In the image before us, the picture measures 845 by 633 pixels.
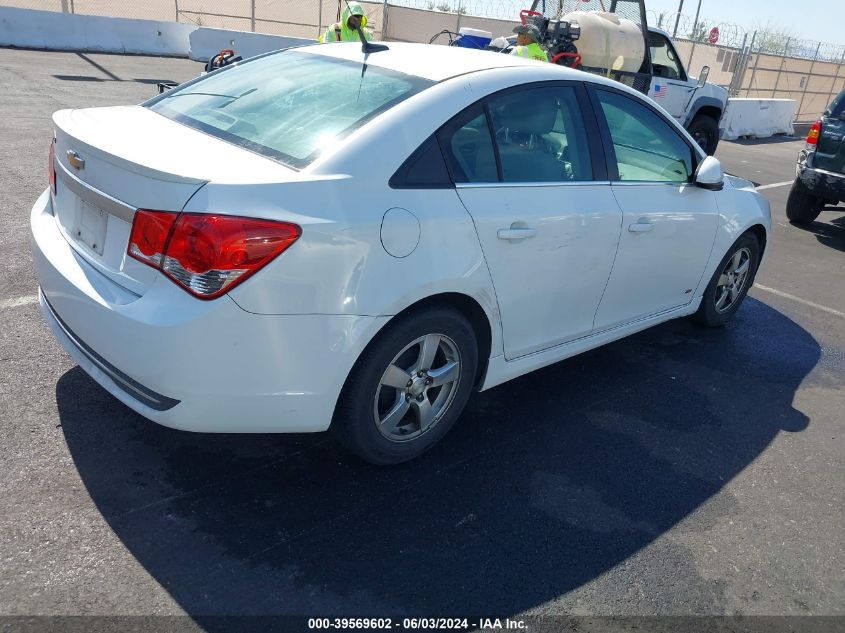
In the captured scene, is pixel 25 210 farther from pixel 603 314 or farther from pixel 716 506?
pixel 716 506

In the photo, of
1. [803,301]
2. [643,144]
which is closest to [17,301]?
[643,144]

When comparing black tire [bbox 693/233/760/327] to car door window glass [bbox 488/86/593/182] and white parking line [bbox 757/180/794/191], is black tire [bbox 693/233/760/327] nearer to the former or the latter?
car door window glass [bbox 488/86/593/182]

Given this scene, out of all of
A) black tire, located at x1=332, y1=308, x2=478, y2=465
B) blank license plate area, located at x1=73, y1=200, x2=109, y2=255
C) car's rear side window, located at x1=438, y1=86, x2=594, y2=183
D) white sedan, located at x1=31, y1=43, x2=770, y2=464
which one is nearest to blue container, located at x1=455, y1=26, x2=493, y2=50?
white sedan, located at x1=31, y1=43, x2=770, y2=464

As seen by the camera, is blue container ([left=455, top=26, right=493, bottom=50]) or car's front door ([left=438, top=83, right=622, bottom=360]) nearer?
car's front door ([left=438, top=83, right=622, bottom=360])

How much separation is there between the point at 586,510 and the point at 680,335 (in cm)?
245

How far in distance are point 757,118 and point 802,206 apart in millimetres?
10711

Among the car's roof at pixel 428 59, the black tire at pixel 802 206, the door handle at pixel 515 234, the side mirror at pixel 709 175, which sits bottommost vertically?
the black tire at pixel 802 206

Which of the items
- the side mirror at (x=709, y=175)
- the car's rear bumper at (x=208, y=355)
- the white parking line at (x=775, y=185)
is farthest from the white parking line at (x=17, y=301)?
the white parking line at (x=775, y=185)

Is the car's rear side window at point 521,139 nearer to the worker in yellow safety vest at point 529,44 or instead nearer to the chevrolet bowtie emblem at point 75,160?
the chevrolet bowtie emblem at point 75,160

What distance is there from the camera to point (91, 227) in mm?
2859

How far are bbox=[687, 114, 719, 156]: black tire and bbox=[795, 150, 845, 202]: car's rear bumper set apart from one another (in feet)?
13.4

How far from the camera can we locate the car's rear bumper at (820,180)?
799cm

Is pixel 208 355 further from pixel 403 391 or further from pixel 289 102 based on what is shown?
pixel 289 102

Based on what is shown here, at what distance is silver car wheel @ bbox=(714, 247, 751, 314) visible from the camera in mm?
5117
